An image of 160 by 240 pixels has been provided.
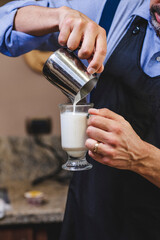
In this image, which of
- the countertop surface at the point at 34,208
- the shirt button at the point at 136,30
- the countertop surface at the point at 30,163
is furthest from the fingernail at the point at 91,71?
the countertop surface at the point at 30,163

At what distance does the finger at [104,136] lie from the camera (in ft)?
3.31

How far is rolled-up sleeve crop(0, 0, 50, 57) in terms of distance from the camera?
1321mm

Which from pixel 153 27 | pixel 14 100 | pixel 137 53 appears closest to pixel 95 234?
pixel 137 53

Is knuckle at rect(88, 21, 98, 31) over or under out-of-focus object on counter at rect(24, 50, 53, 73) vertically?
over

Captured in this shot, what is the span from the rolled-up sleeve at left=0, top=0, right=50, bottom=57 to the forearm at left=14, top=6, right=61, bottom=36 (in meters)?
0.02

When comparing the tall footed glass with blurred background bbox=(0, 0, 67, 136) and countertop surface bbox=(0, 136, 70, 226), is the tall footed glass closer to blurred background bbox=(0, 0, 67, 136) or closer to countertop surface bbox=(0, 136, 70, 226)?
countertop surface bbox=(0, 136, 70, 226)

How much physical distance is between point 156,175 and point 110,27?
59 cm

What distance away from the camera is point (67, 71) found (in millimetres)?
1133

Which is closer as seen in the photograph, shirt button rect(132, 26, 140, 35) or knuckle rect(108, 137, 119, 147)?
knuckle rect(108, 137, 119, 147)

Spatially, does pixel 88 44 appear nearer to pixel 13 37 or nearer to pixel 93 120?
pixel 93 120

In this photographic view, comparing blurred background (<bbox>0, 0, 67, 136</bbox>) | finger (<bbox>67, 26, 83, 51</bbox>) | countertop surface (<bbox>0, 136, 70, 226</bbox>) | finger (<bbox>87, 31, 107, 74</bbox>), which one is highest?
finger (<bbox>67, 26, 83, 51</bbox>)

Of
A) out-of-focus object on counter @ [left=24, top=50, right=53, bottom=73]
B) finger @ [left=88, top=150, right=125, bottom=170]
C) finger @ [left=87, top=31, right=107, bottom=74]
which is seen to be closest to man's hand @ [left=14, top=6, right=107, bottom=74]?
finger @ [left=87, top=31, right=107, bottom=74]

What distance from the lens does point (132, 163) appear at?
1.08m

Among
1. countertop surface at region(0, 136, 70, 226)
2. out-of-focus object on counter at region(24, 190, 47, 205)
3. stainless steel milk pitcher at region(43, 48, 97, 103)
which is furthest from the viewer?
countertop surface at region(0, 136, 70, 226)
